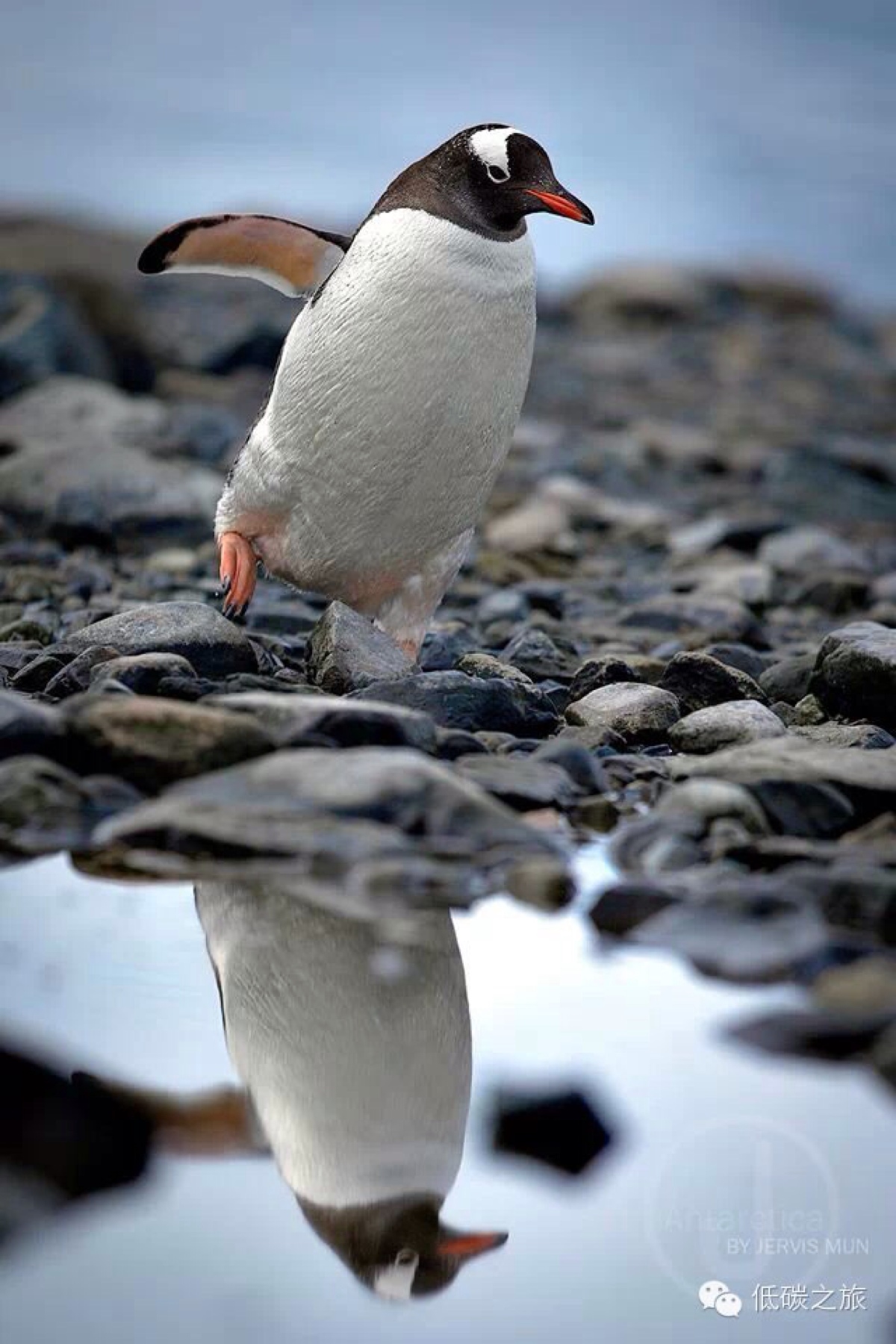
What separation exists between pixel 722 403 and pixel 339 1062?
16.9 meters

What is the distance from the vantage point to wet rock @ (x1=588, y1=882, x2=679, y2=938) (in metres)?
3.15

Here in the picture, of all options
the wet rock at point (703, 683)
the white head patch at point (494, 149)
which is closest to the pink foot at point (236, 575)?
the wet rock at point (703, 683)

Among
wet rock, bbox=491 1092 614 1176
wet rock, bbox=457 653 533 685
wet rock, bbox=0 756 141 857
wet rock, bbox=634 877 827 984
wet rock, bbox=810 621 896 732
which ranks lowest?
wet rock, bbox=457 653 533 685

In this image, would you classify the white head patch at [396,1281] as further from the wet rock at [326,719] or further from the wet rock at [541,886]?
the wet rock at [326,719]

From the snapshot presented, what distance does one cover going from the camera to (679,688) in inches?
198

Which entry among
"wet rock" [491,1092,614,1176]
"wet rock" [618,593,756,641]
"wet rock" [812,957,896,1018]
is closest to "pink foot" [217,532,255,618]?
"wet rock" [618,593,756,641]

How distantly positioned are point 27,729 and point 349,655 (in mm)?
1171

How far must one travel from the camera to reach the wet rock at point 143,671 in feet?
14.0

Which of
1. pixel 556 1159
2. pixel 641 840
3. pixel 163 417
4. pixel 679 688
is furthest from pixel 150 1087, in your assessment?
pixel 163 417

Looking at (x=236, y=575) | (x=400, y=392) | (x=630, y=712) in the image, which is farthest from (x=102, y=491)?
(x=630, y=712)

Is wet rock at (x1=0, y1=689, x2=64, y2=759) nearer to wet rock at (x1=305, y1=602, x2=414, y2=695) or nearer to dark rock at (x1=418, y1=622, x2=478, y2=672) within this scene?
wet rock at (x1=305, y1=602, x2=414, y2=695)

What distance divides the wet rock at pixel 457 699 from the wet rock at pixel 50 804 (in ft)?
3.07

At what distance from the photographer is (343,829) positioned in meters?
3.34

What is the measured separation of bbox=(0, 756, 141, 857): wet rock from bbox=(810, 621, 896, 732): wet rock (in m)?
2.15
